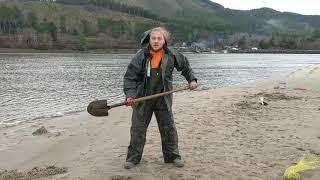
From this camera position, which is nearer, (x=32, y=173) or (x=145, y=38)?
(x=145, y=38)

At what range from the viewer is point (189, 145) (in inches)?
412

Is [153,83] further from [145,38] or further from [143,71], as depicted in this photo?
[145,38]

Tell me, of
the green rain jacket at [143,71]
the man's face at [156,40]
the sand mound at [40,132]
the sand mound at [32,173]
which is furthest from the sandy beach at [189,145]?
the man's face at [156,40]

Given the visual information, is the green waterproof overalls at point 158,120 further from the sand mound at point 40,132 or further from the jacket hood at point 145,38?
the sand mound at point 40,132

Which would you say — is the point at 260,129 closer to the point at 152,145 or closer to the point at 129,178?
the point at 152,145

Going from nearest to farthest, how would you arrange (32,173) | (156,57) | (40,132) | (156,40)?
1. (156,40)
2. (156,57)
3. (32,173)
4. (40,132)

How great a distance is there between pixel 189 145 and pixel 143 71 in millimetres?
2957

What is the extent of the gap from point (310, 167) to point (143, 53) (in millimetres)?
3583

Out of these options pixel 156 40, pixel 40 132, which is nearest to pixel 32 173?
pixel 156 40

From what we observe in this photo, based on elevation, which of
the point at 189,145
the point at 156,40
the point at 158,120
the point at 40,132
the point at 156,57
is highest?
the point at 156,40

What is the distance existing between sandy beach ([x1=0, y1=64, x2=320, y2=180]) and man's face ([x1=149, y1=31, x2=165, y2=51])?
87.4 inches

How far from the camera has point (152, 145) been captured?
34.3 ft

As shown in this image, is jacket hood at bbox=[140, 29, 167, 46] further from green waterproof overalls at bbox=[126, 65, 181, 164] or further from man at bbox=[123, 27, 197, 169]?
green waterproof overalls at bbox=[126, 65, 181, 164]

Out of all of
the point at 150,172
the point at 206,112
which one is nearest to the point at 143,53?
the point at 150,172
